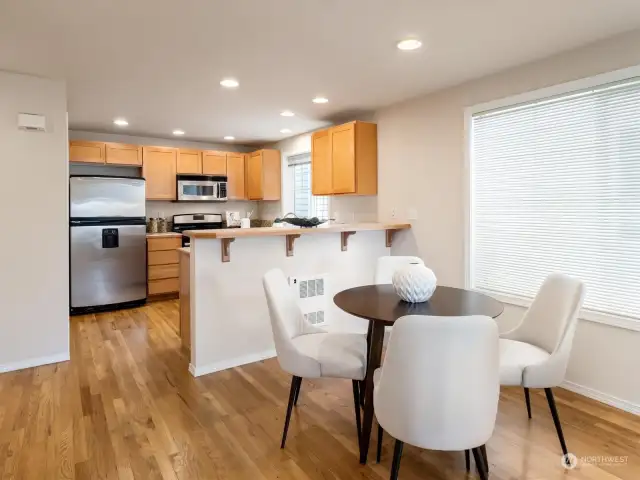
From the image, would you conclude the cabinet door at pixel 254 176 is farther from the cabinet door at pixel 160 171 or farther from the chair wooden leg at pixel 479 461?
the chair wooden leg at pixel 479 461

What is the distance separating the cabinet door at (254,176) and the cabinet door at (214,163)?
0.39 meters

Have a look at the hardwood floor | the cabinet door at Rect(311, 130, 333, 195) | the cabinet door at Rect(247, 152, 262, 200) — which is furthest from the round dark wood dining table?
the cabinet door at Rect(247, 152, 262, 200)

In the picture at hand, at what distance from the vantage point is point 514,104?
3188mm

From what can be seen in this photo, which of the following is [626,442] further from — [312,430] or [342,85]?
[342,85]

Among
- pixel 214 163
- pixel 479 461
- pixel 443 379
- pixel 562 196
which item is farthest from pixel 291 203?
pixel 443 379

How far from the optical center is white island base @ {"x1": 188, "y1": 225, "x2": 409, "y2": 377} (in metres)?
3.25

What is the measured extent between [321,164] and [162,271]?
2.75m

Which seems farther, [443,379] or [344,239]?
[344,239]

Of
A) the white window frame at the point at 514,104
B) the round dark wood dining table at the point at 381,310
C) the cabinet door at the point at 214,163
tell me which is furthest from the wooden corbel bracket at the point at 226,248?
the cabinet door at the point at 214,163

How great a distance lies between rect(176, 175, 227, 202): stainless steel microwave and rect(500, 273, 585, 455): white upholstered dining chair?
4.92m

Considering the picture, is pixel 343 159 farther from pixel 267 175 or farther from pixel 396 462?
pixel 396 462

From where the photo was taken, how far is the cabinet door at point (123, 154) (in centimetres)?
564

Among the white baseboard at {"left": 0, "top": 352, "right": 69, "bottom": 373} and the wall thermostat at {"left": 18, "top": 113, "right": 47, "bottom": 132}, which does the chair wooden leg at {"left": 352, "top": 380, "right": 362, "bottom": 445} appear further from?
the wall thermostat at {"left": 18, "top": 113, "right": 47, "bottom": 132}

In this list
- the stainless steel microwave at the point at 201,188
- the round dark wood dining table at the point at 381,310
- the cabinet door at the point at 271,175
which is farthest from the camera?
the cabinet door at the point at 271,175
